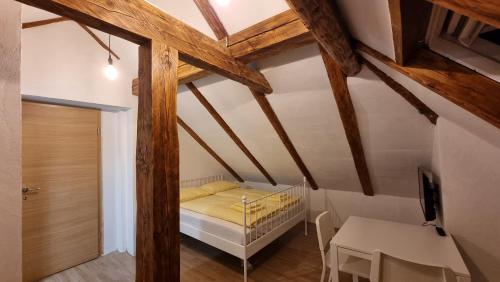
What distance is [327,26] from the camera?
1.25m

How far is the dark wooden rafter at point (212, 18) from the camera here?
2.04 metres

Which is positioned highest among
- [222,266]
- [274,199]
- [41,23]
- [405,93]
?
[41,23]

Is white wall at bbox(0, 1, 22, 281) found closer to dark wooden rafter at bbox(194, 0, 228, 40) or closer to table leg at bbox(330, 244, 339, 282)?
dark wooden rafter at bbox(194, 0, 228, 40)

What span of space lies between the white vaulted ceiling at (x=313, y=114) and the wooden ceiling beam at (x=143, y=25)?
51 centimetres

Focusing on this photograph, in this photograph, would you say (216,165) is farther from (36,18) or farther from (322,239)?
(36,18)

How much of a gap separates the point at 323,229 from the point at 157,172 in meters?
1.62

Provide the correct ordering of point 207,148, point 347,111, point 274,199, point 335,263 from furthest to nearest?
point 207,148 < point 274,199 < point 347,111 < point 335,263

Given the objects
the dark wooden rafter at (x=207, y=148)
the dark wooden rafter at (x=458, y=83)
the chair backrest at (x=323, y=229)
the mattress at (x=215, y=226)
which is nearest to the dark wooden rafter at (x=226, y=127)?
the dark wooden rafter at (x=207, y=148)

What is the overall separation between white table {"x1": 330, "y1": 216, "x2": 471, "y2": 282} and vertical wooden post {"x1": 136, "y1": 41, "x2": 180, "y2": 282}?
128 centimetres

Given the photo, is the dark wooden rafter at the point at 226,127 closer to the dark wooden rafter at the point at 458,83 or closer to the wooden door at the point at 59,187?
the wooden door at the point at 59,187

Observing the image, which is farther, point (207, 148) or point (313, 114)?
point (207, 148)

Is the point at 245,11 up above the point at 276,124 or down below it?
above

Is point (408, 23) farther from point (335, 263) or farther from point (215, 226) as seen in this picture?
point (215, 226)

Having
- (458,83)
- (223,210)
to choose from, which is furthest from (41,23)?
(458,83)
